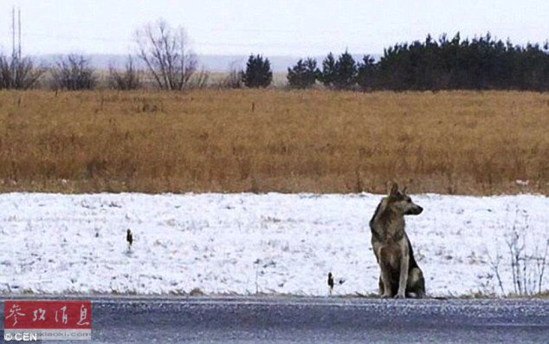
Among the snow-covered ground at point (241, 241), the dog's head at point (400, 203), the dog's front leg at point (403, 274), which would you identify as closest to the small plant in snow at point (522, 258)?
the snow-covered ground at point (241, 241)

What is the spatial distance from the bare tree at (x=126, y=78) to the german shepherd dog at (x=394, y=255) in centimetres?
6488

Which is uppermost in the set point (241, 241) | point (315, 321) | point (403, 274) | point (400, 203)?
point (400, 203)

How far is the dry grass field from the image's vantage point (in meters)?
19.8

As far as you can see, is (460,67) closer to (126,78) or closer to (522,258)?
(126,78)

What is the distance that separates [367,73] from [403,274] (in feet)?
281

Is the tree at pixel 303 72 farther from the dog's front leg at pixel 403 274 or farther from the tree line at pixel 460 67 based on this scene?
the dog's front leg at pixel 403 274

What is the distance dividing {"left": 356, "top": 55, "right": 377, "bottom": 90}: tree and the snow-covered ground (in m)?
72.9

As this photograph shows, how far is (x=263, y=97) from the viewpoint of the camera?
49.4 meters

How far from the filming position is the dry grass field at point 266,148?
64.8 feet

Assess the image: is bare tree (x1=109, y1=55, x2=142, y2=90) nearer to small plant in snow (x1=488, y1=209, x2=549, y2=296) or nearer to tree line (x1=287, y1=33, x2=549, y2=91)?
tree line (x1=287, y1=33, x2=549, y2=91)

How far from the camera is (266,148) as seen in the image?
82.3 ft

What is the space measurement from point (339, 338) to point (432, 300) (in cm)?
187

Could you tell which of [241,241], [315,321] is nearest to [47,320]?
[315,321]

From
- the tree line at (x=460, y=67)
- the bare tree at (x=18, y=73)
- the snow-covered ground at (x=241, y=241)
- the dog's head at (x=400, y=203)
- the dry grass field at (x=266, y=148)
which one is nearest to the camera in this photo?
the dog's head at (x=400, y=203)
